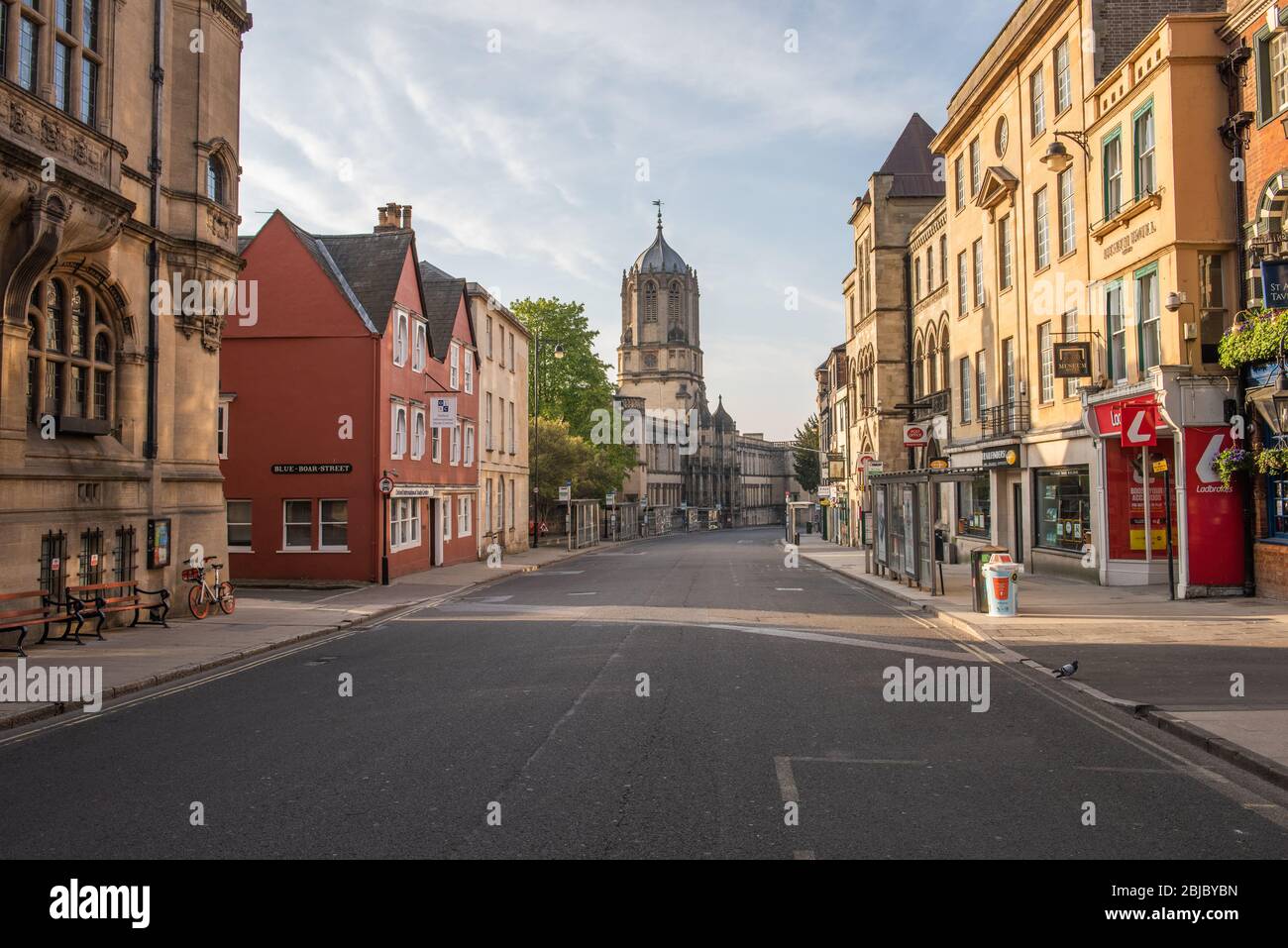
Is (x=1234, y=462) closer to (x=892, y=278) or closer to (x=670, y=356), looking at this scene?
(x=892, y=278)

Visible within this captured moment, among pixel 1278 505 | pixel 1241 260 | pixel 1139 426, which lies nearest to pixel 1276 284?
pixel 1139 426

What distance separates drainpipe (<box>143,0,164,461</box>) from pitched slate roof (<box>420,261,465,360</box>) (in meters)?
17.2

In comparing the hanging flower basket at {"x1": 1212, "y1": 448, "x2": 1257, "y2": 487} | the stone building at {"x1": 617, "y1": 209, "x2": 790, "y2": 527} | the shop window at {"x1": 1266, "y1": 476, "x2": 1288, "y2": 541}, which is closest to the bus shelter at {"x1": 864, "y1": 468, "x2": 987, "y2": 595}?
the hanging flower basket at {"x1": 1212, "y1": 448, "x2": 1257, "y2": 487}

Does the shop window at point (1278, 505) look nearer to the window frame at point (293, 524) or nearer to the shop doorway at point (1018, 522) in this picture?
the shop doorway at point (1018, 522)

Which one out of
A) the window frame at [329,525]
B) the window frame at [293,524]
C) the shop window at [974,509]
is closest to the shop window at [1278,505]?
the shop window at [974,509]

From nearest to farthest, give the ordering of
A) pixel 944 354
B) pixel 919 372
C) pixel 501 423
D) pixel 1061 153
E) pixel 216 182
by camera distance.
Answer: pixel 216 182 < pixel 1061 153 < pixel 944 354 < pixel 919 372 < pixel 501 423

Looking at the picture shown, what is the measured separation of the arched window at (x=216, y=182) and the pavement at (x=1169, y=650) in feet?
55.5

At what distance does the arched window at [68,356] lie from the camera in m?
15.3

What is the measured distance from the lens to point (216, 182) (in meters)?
20.2

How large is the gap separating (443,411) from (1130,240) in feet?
65.7

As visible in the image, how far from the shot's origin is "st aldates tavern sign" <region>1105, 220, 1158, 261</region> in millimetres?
20344

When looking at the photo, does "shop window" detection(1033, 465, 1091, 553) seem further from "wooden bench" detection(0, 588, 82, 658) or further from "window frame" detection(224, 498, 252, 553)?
"wooden bench" detection(0, 588, 82, 658)

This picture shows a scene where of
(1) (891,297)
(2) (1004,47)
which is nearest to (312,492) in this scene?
(2) (1004,47)
